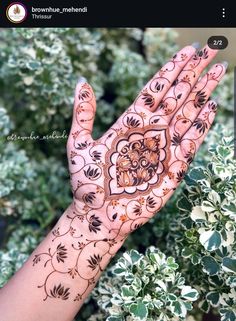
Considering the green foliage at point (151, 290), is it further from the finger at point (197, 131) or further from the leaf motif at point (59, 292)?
the finger at point (197, 131)

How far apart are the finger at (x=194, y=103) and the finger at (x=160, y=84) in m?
0.04

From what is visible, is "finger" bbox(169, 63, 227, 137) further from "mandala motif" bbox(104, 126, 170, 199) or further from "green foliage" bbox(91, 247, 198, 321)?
"green foliage" bbox(91, 247, 198, 321)

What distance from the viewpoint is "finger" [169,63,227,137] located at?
0.94 meters

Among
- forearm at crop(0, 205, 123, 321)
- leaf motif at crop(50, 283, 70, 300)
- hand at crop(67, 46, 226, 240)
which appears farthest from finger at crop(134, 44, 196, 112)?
leaf motif at crop(50, 283, 70, 300)

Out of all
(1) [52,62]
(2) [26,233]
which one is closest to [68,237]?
(2) [26,233]

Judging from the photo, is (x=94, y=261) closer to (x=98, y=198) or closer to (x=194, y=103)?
(x=98, y=198)

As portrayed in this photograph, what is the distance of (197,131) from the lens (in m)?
0.94

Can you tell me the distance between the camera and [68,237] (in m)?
0.91
